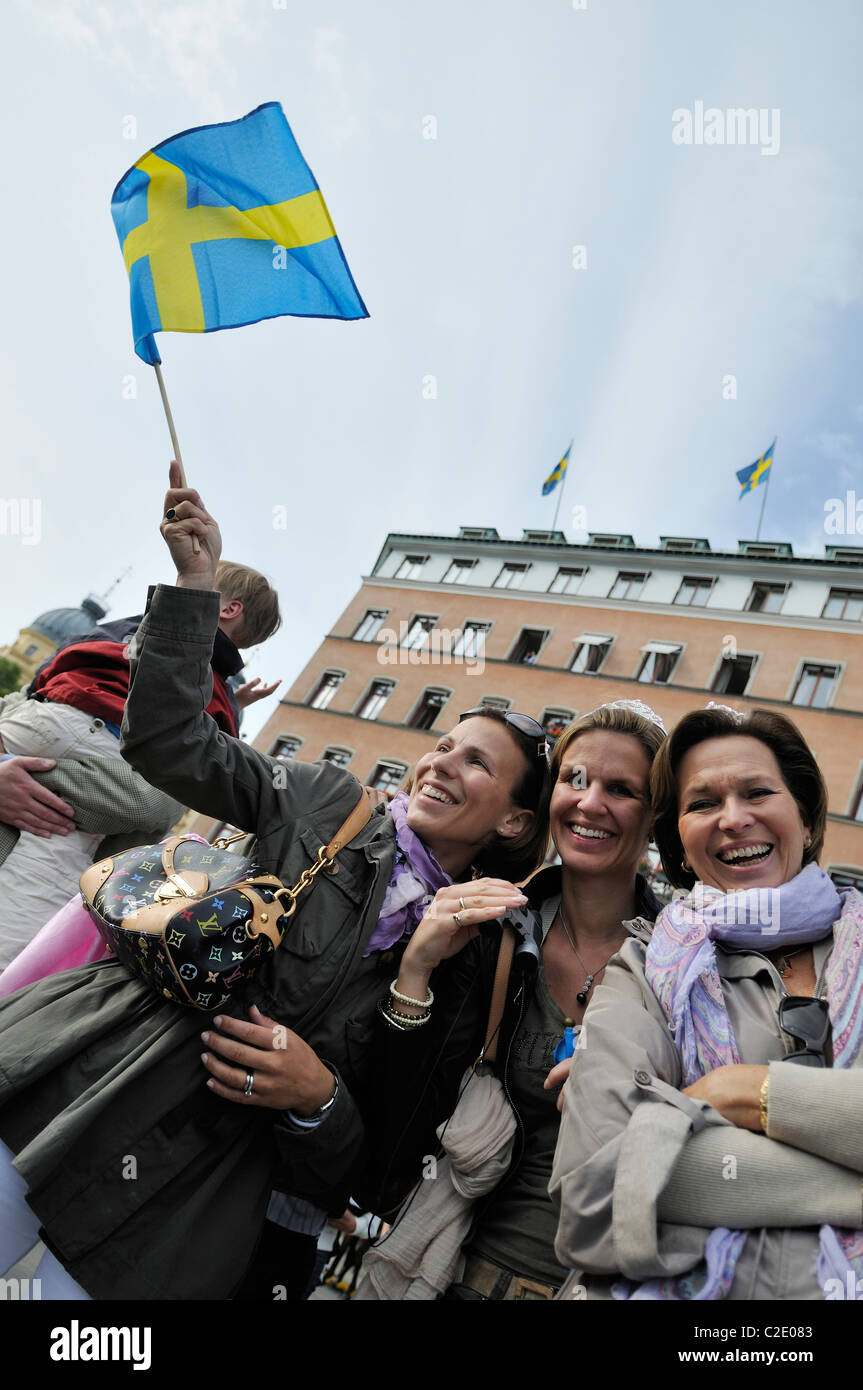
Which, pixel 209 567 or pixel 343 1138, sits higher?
pixel 209 567

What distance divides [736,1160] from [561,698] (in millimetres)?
23509

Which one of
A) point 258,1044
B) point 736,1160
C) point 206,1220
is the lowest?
point 206,1220

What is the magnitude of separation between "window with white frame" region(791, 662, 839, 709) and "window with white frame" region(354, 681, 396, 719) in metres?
13.0

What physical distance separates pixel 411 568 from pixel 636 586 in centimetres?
946

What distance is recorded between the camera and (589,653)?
25.4 m

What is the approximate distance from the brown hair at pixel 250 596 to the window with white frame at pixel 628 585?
78.4 ft

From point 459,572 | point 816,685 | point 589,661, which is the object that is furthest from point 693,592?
point 459,572

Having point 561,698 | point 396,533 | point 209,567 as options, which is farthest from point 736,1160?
point 396,533

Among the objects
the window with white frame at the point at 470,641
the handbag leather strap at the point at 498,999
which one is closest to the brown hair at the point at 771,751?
the handbag leather strap at the point at 498,999

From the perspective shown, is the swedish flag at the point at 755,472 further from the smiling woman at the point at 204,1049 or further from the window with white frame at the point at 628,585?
the smiling woman at the point at 204,1049

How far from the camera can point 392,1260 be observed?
81.6 inches

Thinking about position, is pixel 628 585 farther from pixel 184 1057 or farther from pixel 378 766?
pixel 184 1057
